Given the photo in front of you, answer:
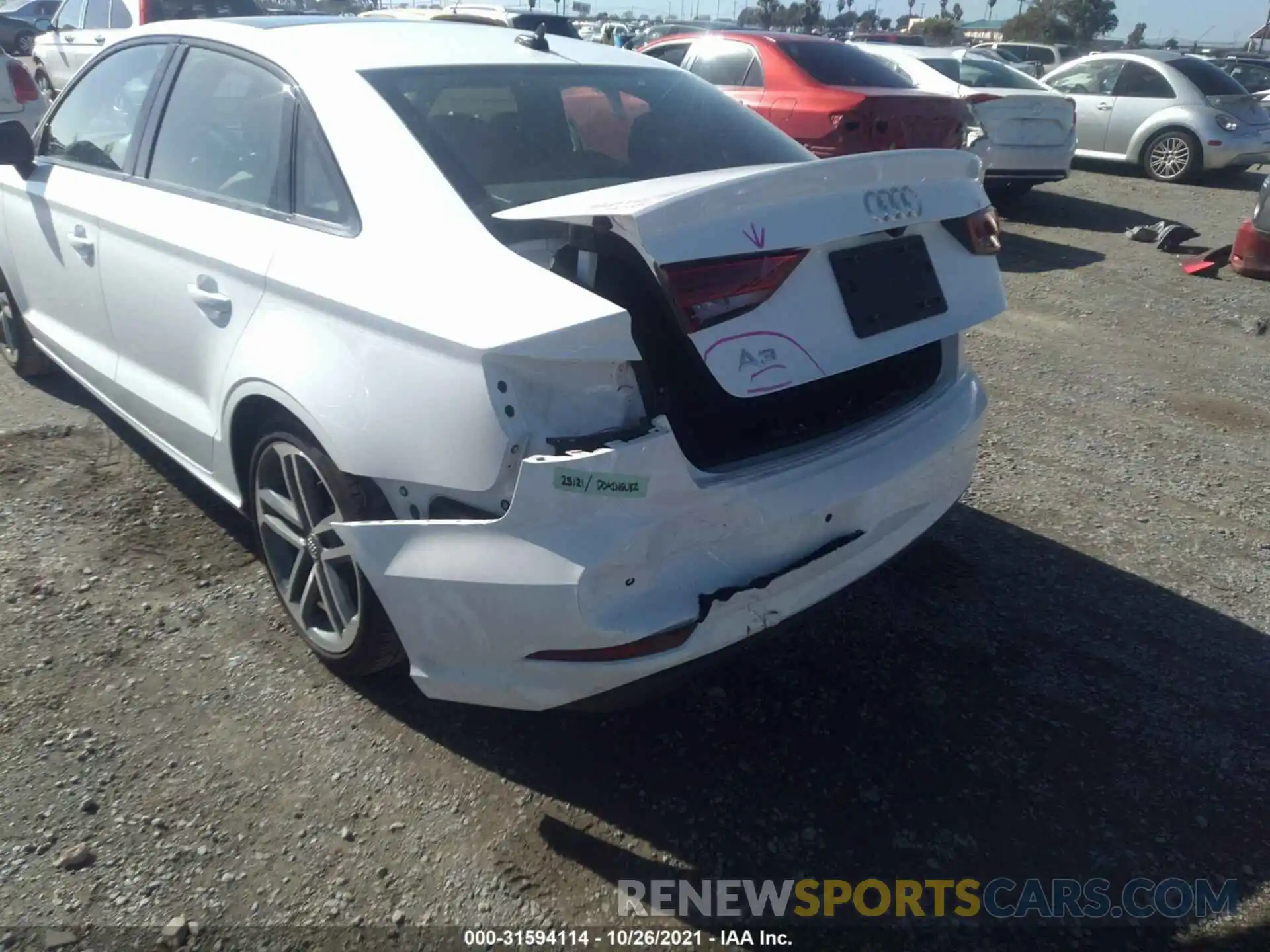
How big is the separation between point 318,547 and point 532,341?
119 cm

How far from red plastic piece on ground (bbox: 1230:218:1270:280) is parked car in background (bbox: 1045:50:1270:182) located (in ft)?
18.1

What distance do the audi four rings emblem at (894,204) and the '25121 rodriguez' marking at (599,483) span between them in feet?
3.12

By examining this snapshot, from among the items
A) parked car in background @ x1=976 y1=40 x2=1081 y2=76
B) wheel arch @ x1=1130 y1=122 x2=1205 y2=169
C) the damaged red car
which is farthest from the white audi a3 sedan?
parked car in background @ x1=976 y1=40 x2=1081 y2=76

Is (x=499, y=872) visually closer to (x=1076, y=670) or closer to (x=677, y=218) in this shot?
(x=677, y=218)

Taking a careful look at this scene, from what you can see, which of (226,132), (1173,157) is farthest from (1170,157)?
(226,132)

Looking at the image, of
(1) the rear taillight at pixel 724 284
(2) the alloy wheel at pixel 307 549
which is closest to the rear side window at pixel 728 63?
(2) the alloy wheel at pixel 307 549

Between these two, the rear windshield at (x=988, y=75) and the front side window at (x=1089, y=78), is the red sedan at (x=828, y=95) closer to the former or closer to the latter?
the rear windshield at (x=988, y=75)

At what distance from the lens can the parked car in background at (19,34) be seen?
1909 cm

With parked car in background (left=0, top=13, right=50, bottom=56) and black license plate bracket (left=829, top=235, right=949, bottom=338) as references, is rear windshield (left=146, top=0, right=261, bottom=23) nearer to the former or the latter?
parked car in background (left=0, top=13, right=50, bottom=56)

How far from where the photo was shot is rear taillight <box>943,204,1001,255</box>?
281cm

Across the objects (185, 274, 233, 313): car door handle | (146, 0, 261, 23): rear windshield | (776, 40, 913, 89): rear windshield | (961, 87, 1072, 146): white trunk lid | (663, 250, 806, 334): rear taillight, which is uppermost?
(146, 0, 261, 23): rear windshield

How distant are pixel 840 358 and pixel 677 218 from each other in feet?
1.81

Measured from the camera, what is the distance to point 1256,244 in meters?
7.21

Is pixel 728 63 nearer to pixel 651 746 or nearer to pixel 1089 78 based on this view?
pixel 1089 78
